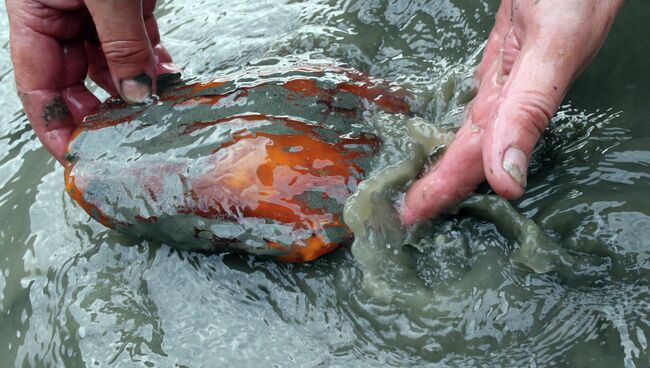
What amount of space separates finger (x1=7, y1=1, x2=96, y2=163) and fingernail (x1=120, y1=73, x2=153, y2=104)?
0.97 feet

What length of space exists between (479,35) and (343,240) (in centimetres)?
139

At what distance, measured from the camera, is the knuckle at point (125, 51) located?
2559 millimetres

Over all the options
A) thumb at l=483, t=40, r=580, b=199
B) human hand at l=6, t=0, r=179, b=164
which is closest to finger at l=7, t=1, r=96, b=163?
human hand at l=6, t=0, r=179, b=164

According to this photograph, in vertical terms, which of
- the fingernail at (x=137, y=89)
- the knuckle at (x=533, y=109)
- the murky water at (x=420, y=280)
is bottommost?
the murky water at (x=420, y=280)

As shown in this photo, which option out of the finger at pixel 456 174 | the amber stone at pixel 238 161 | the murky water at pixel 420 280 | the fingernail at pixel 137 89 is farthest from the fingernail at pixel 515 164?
the fingernail at pixel 137 89

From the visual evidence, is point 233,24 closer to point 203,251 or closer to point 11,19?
point 11,19

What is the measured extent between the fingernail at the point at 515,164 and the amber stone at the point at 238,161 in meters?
0.69

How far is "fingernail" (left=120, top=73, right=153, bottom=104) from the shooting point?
8.64ft

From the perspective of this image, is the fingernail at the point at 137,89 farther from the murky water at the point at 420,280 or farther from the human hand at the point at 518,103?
the human hand at the point at 518,103

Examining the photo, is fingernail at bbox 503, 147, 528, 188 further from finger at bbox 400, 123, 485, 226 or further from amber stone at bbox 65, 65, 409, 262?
amber stone at bbox 65, 65, 409, 262

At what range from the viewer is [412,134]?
7.80ft

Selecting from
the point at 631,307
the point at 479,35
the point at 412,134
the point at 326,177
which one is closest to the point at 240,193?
the point at 326,177

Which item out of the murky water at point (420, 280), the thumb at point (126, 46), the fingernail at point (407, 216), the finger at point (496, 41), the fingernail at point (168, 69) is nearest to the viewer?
the murky water at point (420, 280)

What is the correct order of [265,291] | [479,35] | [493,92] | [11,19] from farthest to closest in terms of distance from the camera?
[479,35]
[11,19]
[265,291]
[493,92]
